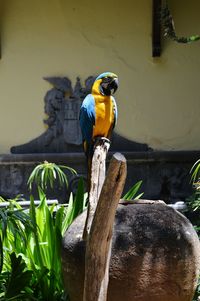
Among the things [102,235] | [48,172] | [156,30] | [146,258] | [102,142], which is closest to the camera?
[102,235]

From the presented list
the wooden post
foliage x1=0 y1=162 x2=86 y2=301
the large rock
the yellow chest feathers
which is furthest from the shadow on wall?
the wooden post

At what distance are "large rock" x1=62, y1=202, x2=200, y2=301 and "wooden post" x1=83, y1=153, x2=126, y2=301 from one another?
1.00 feet

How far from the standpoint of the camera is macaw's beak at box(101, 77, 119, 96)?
3209 mm

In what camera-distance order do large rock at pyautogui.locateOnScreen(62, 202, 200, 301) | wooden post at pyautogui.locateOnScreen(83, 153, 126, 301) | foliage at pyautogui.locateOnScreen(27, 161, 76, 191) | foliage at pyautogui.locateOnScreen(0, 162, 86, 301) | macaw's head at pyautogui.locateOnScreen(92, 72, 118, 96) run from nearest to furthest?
wooden post at pyautogui.locateOnScreen(83, 153, 126, 301) → large rock at pyautogui.locateOnScreen(62, 202, 200, 301) → foliage at pyautogui.locateOnScreen(0, 162, 86, 301) → macaw's head at pyautogui.locateOnScreen(92, 72, 118, 96) → foliage at pyautogui.locateOnScreen(27, 161, 76, 191)

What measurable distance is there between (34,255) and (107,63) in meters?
3.76

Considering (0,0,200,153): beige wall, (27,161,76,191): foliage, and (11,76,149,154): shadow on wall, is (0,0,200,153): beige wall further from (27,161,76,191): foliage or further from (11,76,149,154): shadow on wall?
(27,161,76,191): foliage

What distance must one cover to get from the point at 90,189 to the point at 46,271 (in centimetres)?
77

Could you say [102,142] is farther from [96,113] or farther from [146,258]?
[146,258]

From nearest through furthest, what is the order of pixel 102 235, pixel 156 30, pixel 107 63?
pixel 102 235
pixel 156 30
pixel 107 63

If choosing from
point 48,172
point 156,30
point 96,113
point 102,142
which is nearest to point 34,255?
point 102,142

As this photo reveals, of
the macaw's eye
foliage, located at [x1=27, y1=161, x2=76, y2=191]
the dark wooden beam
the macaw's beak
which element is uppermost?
the dark wooden beam

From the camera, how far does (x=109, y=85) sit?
3256 mm

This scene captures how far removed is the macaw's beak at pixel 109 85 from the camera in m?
3.21

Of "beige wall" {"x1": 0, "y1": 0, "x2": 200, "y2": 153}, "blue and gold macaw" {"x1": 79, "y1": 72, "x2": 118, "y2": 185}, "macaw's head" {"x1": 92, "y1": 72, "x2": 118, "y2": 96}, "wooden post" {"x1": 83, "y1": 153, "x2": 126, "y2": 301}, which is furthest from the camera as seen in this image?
"beige wall" {"x1": 0, "y1": 0, "x2": 200, "y2": 153}
